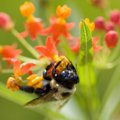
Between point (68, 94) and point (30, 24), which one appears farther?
point (30, 24)

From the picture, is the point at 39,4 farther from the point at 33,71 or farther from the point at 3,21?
the point at 33,71

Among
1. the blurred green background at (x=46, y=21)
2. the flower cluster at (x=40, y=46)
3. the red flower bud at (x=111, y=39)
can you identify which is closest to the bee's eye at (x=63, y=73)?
the flower cluster at (x=40, y=46)

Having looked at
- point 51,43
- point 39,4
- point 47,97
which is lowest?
point 47,97

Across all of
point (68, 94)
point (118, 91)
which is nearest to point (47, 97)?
point (68, 94)

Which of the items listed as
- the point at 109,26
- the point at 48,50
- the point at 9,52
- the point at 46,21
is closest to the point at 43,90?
the point at 48,50

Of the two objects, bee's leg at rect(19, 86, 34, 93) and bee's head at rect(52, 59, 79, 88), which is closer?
bee's head at rect(52, 59, 79, 88)

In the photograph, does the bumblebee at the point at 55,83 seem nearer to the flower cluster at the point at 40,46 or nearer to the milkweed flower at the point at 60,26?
the flower cluster at the point at 40,46

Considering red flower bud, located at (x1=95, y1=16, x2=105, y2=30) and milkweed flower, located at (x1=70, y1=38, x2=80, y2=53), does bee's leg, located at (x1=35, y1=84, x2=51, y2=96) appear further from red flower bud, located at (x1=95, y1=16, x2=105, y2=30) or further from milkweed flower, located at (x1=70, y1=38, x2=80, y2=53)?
red flower bud, located at (x1=95, y1=16, x2=105, y2=30)

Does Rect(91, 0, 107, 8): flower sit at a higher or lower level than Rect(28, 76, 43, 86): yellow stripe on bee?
higher

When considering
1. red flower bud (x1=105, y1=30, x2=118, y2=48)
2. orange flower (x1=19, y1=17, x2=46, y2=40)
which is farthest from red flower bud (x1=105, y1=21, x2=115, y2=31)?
orange flower (x1=19, y1=17, x2=46, y2=40)
